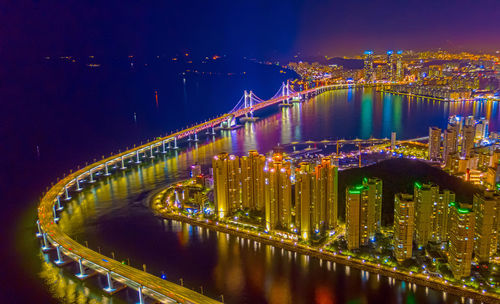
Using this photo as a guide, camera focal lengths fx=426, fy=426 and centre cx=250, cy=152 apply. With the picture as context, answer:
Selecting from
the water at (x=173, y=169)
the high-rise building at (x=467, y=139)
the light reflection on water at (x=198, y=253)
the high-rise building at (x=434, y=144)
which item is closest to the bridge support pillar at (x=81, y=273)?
the water at (x=173, y=169)

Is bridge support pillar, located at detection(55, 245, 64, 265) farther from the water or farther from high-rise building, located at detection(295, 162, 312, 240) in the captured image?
high-rise building, located at detection(295, 162, 312, 240)

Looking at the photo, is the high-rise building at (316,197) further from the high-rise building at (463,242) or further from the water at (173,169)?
the high-rise building at (463,242)

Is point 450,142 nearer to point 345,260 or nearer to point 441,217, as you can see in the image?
point 441,217

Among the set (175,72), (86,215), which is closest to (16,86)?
(175,72)

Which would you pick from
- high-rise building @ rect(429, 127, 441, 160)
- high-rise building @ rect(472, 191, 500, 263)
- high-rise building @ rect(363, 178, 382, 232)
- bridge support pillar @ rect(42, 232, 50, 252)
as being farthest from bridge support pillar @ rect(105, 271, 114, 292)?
high-rise building @ rect(429, 127, 441, 160)

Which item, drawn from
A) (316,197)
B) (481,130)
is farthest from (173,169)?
(481,130)

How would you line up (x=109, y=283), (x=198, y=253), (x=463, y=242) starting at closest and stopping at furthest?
(x=463, y=242) < (x=109, y=283) < (x=198, y=253)
